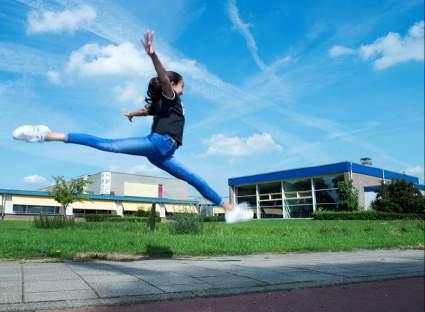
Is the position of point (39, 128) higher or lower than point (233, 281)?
higher

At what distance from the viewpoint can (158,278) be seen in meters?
7.58

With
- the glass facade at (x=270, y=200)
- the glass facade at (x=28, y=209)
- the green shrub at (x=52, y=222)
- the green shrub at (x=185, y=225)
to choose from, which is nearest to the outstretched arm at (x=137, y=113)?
the green shrub at (x=185, y=225)

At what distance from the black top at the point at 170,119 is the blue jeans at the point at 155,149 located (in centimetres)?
8

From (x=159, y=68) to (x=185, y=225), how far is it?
45.6ft

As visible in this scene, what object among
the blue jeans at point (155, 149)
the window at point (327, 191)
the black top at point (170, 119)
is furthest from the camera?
the window at point (327, 191)

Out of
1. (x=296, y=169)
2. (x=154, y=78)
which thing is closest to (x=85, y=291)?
(x=154, y=78)

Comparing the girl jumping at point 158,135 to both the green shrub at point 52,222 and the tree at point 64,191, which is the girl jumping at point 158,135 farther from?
the tree at point 64,191

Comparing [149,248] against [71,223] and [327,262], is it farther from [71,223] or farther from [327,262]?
[71,223]

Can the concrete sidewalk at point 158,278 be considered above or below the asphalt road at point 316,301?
above

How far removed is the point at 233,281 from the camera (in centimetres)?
764

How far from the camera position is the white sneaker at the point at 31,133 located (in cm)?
485

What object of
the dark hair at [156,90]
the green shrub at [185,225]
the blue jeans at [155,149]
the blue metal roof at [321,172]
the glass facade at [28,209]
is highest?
the blue metal roof at [321,172]

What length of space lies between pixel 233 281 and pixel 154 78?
402cm

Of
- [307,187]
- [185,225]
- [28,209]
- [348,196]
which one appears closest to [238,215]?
[185,225]
